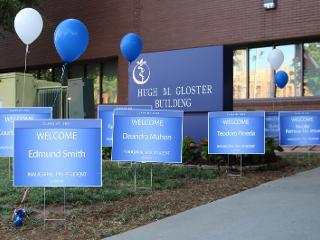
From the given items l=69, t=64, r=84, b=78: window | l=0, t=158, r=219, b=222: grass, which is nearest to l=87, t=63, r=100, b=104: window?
l=69, t=64, r=84, b=78: window

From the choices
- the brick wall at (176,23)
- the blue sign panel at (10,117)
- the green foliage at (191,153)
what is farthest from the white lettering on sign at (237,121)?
the brick wall at (176,23)

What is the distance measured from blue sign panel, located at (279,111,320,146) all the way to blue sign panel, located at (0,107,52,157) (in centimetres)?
549

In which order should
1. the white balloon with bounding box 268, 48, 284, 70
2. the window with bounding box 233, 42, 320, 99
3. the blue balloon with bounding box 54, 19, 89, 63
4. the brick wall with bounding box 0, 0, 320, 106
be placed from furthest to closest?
the window with bounding box 233, 42, 320, 99 → the brick wall with bounding box 0, 0, 320, 106 → the white balloon with bounding box 268, 48, 284, 70 → the blue balloon with bounding box 54, 19, 89, 63

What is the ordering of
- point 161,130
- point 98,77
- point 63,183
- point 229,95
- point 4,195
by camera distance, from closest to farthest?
point 63,183
point 4,195
point 161,130
point 229,95
point 98,77

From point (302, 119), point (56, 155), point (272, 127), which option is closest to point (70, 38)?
point (56, 155)

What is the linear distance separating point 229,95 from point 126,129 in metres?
4.25

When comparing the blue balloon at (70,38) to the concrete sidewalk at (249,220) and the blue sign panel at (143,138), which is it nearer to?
the blue sign panel at (143,138)

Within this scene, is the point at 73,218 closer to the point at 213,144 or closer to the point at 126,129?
the point at 126,129

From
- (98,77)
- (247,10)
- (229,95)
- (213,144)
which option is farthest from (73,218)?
(98,77)

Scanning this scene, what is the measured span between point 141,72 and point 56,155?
24.0 feet

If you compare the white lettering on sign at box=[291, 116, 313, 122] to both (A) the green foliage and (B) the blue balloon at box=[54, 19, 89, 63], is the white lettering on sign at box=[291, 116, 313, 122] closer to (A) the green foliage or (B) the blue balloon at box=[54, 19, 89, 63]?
(A) the green foliage

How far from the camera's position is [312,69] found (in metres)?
17.1

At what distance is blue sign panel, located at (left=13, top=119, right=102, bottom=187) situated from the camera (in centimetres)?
643

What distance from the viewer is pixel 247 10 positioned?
17.2 m
